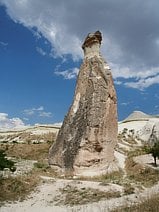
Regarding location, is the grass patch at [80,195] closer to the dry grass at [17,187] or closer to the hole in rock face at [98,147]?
the dry grass at [17,187]

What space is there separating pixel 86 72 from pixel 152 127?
74.5ft

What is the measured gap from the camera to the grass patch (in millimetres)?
19064

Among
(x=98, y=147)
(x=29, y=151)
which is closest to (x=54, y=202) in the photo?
(x=98, y=147)

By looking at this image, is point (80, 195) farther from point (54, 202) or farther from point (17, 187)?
point (17, 187)

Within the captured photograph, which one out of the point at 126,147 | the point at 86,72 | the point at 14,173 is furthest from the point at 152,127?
the point at 14,173

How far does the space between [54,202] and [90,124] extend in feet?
28.7

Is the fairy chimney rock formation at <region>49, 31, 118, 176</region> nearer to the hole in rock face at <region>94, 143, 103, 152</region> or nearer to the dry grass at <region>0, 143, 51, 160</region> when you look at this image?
the hole in rock face at <region>94, 143, 103, 152</region>

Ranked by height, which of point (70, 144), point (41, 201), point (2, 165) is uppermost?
point (70, 144)

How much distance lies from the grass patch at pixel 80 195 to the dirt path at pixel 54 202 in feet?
1.29

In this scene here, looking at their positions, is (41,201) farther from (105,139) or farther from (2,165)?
(105,139)

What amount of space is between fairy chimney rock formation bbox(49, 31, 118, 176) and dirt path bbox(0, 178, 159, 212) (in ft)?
11.0

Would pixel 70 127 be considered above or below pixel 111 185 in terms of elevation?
above

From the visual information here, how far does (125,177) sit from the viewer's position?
2522cm

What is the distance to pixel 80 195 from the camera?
20047mm
